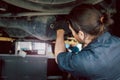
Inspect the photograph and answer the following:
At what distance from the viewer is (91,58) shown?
1315 mm

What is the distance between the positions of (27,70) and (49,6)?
2591mm

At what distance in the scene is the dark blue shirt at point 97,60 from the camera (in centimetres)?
131

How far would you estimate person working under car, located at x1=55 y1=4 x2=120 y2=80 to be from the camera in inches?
51.8

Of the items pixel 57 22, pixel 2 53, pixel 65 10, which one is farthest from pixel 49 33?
pixel 2 53

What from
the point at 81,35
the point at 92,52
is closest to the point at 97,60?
the point at 92,52

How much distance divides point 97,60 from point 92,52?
54mm

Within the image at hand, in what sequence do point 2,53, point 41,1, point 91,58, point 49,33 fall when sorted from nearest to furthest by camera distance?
1. point 91,58
2. point 41,1
3. point 49,33
4. point 2,53

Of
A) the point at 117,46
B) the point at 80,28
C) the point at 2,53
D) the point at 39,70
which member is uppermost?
the point at 80,28

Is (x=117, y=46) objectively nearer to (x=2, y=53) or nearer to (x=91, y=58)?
(x=91, y=58)

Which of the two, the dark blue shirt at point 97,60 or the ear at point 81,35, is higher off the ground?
the ear at point 81,35

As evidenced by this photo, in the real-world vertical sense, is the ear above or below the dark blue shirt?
above

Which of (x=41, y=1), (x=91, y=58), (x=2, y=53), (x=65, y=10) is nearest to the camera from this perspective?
(x=91, y=58)

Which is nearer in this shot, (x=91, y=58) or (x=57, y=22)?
(x=91, y=58)

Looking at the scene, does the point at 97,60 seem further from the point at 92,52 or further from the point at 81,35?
the point at 81,35
